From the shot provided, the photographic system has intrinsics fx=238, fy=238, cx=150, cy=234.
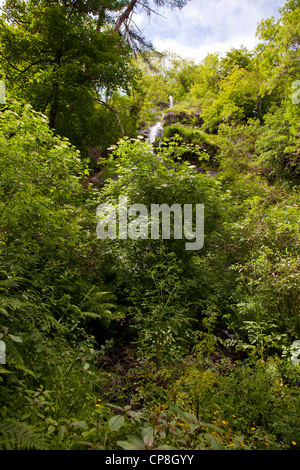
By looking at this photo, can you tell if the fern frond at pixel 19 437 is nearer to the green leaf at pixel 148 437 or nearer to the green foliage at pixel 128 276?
the green foliage at pixel 128 276

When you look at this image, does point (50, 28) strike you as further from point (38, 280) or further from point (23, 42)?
point (38, 280)

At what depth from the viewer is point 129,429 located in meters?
1.33

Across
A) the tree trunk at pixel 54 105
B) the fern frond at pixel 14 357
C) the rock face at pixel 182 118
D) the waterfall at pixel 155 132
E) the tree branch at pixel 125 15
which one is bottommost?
Result: the fern frond at pixel 14 357

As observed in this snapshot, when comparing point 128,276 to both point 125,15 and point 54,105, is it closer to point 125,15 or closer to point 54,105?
point 54,105

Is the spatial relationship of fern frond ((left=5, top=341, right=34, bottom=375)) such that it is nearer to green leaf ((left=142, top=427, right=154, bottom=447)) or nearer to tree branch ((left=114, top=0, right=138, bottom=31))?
green leaf ((left=142, top=427, right=154, bottom=447))

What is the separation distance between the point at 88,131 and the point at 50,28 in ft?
10.7

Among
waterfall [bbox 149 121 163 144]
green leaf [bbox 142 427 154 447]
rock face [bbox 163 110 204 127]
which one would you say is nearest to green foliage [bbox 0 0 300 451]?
green leaf [bbox 142 427 154 447]

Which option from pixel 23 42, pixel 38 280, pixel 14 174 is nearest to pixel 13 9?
pixel 23 42

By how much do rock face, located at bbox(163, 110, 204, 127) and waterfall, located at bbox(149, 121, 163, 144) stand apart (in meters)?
0.53

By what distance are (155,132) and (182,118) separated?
5.86 ft

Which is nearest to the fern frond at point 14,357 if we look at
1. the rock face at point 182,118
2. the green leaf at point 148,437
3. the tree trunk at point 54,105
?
the green leaf at point 148,437

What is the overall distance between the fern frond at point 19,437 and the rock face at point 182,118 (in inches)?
564

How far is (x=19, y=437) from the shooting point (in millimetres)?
1018

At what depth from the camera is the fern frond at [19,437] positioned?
0.99m
